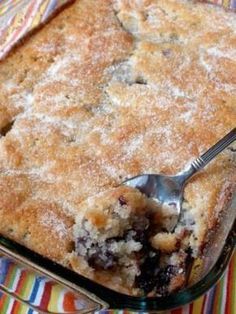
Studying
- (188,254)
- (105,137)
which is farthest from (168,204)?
(105,137)

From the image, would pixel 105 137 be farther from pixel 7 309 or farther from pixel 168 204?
pixel 7 309

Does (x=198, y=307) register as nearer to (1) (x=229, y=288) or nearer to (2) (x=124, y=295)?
Result: (1) (x=229, y=288)

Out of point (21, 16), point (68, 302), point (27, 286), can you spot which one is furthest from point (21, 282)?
point (21, 16)

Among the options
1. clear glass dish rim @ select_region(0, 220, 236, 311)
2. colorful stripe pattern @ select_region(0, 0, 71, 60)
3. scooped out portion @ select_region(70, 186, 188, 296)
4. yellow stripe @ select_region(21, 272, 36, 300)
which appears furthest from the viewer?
colorful stripe pattern @ select_region(0, 0, 71, 60)

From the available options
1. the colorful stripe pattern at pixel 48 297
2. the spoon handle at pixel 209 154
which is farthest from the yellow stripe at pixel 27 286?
the spoon handle at pixel 209 154

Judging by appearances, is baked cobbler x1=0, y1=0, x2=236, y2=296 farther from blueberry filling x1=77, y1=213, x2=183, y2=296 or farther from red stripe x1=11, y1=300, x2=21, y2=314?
red stripe x1=11, y1=300, x2=21, y2=314

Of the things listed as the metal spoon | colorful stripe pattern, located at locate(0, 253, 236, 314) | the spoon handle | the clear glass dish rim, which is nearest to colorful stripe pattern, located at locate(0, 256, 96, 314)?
colorful stripe pattern, located at locate(0, 253, 236, 314)

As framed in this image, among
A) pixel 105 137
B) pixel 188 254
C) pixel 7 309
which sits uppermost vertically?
pixel 105 137
